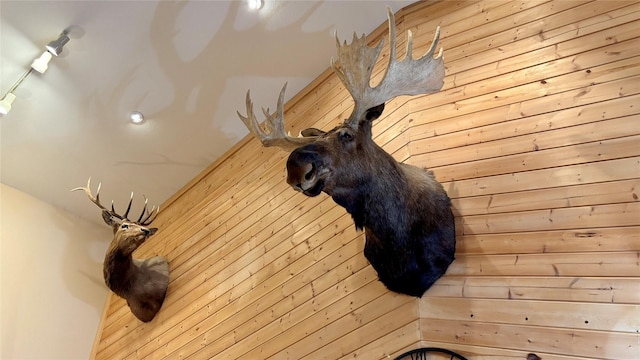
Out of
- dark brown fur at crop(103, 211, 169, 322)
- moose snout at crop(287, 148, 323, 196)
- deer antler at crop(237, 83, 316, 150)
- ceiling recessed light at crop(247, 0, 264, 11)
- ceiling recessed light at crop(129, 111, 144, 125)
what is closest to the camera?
moose snout at crop(287, 148, 323, 196)

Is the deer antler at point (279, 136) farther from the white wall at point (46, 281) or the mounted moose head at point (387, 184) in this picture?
the white wall at point (46, 281)

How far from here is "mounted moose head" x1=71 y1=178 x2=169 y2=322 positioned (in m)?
3.56

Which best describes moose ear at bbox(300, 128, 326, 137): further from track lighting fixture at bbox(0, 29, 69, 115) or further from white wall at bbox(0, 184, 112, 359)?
white wall at bbox(0, 184, 112, 359)

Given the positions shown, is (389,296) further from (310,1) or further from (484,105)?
(310,1)

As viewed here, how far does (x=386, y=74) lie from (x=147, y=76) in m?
2.03

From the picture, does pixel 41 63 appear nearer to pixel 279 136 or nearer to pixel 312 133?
pixel 279 136

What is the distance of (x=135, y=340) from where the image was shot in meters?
3.96

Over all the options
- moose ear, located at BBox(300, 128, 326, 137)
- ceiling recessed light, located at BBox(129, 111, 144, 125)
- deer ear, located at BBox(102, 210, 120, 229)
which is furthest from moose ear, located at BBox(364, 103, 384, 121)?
deer ear, located at BBox(102, 210, 120, 229)

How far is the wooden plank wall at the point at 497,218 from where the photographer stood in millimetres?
1863

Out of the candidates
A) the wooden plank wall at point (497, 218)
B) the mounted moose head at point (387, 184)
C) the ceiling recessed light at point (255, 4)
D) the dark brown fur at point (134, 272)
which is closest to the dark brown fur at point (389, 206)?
the mounted moose head at point (387, 184)

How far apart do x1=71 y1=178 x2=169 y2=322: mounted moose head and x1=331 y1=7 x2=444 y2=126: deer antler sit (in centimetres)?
214

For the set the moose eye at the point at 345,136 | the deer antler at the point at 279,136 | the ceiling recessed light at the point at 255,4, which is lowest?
the moose eye at the point at 345,136

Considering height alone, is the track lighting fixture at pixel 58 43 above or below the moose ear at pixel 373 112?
above

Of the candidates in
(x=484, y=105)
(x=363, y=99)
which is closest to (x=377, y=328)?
(x=363, y=99)
